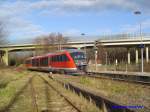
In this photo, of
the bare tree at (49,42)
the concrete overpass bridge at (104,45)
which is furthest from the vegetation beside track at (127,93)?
the bare tree at (49,42)

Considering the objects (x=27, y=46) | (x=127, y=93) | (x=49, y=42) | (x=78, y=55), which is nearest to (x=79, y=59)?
(x=78, y=55)

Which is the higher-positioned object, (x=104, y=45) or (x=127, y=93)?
(x=104, y=45)

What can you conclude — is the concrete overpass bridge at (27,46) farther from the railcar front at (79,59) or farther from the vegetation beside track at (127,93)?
the vegetation beside track at (127,93)

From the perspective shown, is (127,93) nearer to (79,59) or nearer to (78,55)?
(79,59)

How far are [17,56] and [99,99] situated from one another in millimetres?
148697

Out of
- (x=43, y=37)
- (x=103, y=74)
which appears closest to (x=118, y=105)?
(x=103, y=74)

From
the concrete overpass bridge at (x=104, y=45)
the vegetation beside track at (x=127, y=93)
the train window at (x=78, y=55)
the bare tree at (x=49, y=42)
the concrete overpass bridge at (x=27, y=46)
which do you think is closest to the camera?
the vegetation beside track at (x=127, y=93)

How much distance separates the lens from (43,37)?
13712 cm

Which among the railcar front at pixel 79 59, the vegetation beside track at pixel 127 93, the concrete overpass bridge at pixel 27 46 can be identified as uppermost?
the concrete overpass bridge at pixel 27 46

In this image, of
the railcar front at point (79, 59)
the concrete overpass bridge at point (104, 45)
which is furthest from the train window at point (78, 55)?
the concrete overpass bridge at point (104, 45)

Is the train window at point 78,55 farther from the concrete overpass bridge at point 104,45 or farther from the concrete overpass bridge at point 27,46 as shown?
the concrete overpass bridge at point 27,46

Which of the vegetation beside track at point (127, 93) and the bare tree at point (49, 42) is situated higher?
the bare tree at point (49, 42)

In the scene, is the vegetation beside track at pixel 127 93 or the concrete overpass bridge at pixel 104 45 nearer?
the vegetation beside track at pixel 127 93

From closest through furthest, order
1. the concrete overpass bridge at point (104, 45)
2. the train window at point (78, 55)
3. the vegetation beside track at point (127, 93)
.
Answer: the vegetation beside track at point (127, 93) → the train window at point (78, 55) → the concrete overpass bridge at point (104, 45)
